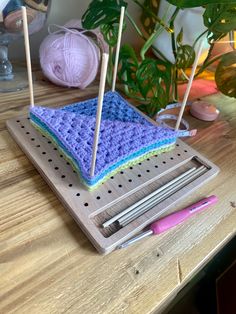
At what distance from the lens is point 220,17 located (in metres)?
0.41

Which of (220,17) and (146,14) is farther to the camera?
(146,14)

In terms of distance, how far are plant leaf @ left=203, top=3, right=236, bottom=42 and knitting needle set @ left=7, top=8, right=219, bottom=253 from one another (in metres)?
0.11

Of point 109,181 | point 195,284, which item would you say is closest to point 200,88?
point 109,181

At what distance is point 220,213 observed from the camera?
1.16ft

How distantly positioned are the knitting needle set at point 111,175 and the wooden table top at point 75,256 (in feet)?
0.05

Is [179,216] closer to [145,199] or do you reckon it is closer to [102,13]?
[145,199]

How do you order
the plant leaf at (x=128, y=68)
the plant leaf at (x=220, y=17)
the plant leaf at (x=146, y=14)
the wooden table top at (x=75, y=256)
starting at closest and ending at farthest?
the wooden table top at (x=75, y=256) < the plant leaf at (x=220, y=17) < the plant leaf at (x=128, y=68) < the plant leaf at (x=146, y=14)

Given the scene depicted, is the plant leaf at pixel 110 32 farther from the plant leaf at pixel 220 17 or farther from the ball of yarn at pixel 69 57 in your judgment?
the plant leaf at pixel 220 17

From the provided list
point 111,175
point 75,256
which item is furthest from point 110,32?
point 75,256

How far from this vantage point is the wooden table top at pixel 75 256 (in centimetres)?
25

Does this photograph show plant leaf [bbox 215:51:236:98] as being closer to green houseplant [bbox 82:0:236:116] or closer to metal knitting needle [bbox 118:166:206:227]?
green houseplant [bbox 82:0:236:116]

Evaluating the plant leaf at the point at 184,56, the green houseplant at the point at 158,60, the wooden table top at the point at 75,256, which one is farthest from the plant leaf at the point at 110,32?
the wooden table top at the point at 75,256

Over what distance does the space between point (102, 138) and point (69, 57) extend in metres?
0.20

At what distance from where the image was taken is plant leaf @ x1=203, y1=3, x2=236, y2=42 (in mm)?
407
